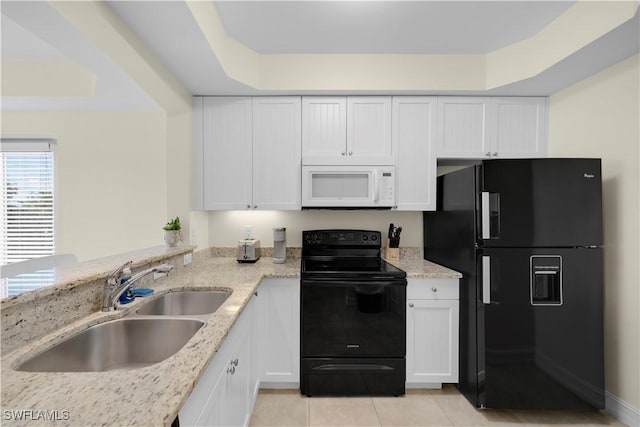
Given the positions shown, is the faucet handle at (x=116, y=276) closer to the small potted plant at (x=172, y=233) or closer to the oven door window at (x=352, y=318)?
the small potted plant at (x=172, y=233)

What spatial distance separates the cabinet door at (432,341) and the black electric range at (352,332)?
9cm

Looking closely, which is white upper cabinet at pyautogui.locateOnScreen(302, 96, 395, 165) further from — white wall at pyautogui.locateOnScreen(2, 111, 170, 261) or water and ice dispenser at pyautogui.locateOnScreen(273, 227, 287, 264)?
white wall at pyautogui.locateOnScreen(2, 111, 170, 261)

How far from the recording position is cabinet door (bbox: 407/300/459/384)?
89.0 inches

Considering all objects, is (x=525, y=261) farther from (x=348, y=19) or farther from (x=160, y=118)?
(x=160, y=118)

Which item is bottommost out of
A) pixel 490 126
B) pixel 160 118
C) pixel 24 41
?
pixel 490 126

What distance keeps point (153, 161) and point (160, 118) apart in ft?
1.38

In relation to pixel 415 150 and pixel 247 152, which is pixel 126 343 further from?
pixel 415 150

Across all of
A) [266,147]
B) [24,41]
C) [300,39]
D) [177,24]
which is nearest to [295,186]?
[266,147]

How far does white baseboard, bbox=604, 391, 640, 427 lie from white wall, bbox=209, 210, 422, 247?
1.66 metres

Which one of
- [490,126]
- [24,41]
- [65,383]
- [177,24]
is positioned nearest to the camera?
[65,383]

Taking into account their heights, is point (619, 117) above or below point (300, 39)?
below

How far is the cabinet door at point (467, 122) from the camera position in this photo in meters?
2.56

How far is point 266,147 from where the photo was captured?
2.59 meters

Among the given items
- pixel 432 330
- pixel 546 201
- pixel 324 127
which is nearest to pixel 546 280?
pixel 546 201
